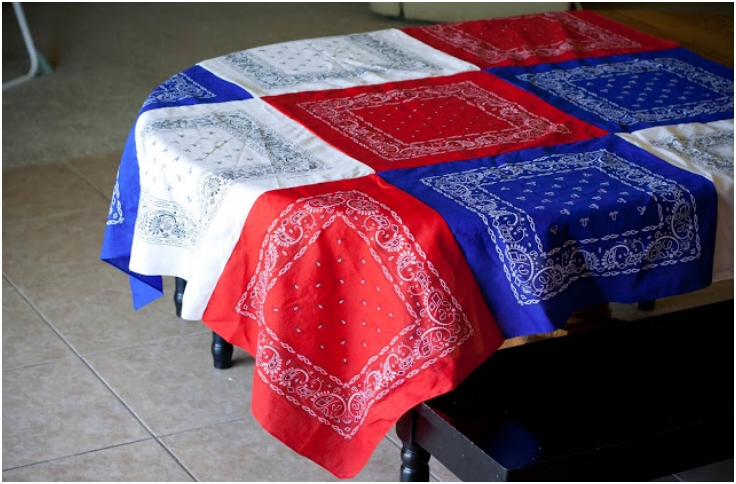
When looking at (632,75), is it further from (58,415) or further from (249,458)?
(58,415)

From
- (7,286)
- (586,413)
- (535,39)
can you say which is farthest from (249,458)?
(535,39)

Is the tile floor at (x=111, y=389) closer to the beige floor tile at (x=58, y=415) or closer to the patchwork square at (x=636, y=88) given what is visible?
the beige floor tile at (x=58, y=415)

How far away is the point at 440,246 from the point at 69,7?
484 centimetres

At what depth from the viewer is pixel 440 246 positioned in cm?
161

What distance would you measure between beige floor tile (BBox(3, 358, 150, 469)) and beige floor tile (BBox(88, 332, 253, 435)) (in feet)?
0.14

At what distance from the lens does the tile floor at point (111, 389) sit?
6.84 feet

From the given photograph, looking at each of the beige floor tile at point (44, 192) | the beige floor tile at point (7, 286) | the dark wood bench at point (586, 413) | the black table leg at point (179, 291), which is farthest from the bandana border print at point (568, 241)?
the beige floor tile at point (44, 192)

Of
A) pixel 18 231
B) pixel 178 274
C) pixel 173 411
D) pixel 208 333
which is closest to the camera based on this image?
pixel 178 274

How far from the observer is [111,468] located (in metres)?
2.06

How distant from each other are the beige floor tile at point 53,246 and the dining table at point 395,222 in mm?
811

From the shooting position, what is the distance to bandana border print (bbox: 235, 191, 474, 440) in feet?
5.22

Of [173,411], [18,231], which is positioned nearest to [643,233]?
[173,411]

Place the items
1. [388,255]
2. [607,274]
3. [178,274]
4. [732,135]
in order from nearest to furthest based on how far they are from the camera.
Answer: [388,255] < [607,274] < [178,274] < [732,135]

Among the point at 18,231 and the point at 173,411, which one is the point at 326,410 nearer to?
the point at 173,411
